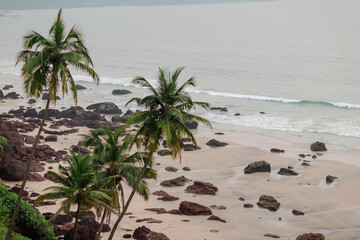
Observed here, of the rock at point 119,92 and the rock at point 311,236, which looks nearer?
the rock at point 311,236

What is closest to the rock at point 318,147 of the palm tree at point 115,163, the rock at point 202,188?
the rock at point 202,188

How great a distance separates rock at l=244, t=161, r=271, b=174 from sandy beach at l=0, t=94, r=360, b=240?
0.78m

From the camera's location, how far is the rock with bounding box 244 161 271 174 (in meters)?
45.4

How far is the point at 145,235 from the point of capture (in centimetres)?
3031

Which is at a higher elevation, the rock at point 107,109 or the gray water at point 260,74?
the gray water at point 260,74

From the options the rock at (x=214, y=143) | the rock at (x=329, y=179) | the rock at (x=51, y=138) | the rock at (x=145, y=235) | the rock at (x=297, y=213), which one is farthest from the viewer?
the rock at (x=214, y=143)

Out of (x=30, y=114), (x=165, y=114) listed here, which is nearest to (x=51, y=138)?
(x=30, y=114)

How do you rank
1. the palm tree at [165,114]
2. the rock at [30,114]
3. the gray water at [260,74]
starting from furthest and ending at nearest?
1. the gray water at [260,74]
2. the rock at [30,114]
3. the palm tree at [165,114]

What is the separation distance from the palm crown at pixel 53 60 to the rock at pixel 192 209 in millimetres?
17081

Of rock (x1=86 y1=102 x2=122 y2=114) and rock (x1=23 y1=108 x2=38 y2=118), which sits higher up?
rock (x1=86 y1=102 x2=122 y2=114)

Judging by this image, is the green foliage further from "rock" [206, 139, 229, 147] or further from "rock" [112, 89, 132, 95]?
"rock" [112, 89, 132, 95]

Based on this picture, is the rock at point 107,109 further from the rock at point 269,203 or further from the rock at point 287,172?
the rock at point 269,203

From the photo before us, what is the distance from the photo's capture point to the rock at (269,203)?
37094 millimetres

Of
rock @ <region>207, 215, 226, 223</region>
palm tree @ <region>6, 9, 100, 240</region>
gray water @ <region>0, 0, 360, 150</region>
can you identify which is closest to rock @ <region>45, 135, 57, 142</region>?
rock @ <region>207, 215, 226, 223</region>
